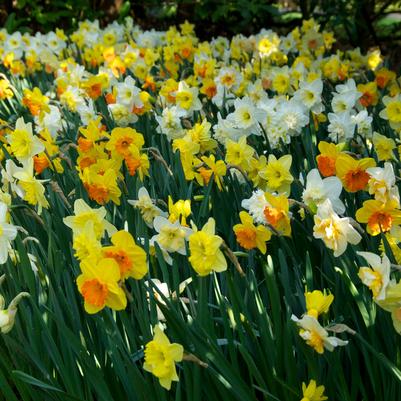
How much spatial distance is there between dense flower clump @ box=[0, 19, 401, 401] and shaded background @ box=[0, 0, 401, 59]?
7.19 feet

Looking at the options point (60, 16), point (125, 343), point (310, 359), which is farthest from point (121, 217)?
point (60, 16)

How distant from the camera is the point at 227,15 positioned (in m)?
6.51

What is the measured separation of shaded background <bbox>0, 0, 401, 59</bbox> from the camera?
17.9 feet

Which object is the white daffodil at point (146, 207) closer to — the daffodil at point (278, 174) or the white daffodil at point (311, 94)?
the daffodil at point (278, 174)

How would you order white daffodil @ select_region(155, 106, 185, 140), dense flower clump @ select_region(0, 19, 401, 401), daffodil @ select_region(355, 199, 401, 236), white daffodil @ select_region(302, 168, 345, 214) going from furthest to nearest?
white daffodil @ select_region(155, 106, 185, 140), white daffodil @ select_region(302, 168, 345, 214), daffodil @ select_region(355, 199, 401, 236), dense flower clump @ select_region(0, 19, 401, 401)

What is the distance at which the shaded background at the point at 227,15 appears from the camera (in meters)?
5.45

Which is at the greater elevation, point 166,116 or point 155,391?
point 166,116

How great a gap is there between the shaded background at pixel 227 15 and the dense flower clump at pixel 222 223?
7.19 feet

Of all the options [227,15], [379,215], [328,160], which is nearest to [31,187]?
[328,160]

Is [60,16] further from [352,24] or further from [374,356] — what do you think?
[374,356]

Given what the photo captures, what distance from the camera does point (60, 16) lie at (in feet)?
21.9

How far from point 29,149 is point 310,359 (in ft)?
3.87

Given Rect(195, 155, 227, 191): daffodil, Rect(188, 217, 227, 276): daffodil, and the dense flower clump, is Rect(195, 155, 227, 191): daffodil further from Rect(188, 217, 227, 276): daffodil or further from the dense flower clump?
Rect(188, 217, 227, 276): daffodil

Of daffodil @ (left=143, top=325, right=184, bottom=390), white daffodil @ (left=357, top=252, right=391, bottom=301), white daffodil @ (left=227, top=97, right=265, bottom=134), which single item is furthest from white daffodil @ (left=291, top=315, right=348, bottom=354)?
white daffodil @ (left=227, top=97, right=265, bottom=134)
